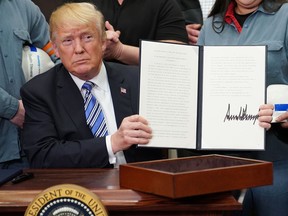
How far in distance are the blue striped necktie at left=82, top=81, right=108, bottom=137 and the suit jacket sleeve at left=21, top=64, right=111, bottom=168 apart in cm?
2

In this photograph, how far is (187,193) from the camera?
5.13ft

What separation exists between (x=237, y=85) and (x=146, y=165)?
1.96ft

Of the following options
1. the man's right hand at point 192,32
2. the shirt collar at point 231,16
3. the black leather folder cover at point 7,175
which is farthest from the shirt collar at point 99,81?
the man's right hand at point 192,32

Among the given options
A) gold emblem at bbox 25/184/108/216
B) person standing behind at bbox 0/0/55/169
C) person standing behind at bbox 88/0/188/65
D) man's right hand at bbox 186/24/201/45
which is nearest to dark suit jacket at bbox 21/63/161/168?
person standing behind at bbox 0/0/55/169

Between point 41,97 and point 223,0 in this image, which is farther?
point 223,0

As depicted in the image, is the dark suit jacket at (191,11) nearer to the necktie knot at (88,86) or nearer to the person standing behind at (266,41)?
the person standing behind at (266,41)

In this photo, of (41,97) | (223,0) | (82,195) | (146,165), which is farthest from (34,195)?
(223,0)

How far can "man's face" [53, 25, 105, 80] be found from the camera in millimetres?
2285

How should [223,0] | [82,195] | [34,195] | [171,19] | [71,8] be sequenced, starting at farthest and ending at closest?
[171,19], [223,0], [71,8], [34,195], [82,195]

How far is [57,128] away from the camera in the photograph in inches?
90.1

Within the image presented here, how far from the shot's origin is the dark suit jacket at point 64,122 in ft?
7.20

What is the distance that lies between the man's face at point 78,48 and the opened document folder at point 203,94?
0.32 metres

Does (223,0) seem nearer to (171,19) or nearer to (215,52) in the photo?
(171,19)

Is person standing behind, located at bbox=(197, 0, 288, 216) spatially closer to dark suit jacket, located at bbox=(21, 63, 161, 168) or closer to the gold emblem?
dark suit jacket, located at bbox=(21, 63, 161, 168)
